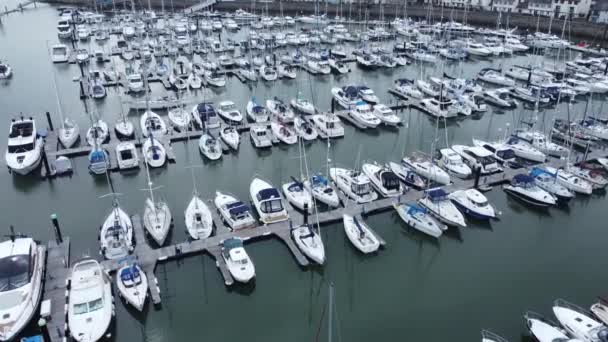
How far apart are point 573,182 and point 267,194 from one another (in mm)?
23626

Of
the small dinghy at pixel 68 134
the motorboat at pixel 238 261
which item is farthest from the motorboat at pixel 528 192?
the small dinghy at pixel 68 134

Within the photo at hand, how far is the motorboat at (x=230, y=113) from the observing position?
1847 inches

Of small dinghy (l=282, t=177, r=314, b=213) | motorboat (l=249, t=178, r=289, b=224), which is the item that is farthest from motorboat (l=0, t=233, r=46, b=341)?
small dinghy (l=282, t=177, r=314, b=213)

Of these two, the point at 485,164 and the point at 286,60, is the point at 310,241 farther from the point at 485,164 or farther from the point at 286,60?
the point at 286,60

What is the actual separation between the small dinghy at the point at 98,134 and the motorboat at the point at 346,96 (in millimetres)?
25295

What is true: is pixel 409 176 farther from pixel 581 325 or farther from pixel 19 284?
pixel 19 284

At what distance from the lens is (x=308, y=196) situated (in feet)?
106

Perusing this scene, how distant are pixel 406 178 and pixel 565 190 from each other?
11.8 meters

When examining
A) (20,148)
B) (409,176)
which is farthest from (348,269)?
(20,148)

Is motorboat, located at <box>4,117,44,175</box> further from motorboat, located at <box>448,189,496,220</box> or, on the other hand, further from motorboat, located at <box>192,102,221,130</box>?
motorboat, located at <box>448,189,496,220</box>

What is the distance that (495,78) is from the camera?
61.8m

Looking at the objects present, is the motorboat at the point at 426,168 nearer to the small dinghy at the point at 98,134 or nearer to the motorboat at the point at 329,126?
the motorboat at the point at 329,126

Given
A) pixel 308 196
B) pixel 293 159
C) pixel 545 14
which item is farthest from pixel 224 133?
pixel 545 14

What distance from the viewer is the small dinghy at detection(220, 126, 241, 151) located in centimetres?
4203
